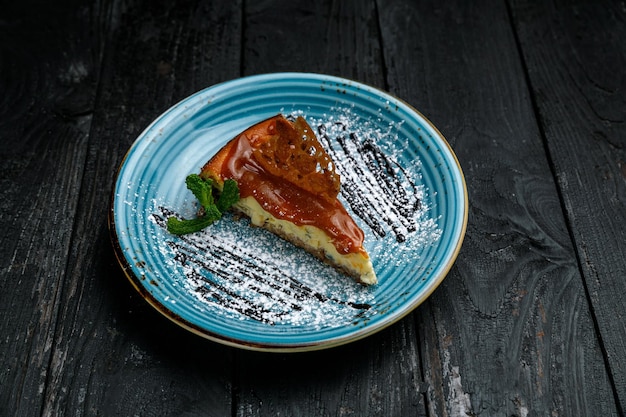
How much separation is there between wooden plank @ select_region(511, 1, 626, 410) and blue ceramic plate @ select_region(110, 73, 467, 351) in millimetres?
461

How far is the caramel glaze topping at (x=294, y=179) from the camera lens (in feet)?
6.92

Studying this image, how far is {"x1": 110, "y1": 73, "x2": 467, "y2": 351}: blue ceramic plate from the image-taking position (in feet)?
6.34

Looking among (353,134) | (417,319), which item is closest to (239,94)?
(353,134)

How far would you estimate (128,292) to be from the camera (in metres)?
2.12

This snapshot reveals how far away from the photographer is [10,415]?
1904 mm

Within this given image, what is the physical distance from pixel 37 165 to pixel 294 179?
0.91 meters

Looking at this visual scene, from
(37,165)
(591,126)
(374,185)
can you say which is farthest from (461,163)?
(37,165)

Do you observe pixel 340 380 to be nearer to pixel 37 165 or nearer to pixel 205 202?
pixel 205 202

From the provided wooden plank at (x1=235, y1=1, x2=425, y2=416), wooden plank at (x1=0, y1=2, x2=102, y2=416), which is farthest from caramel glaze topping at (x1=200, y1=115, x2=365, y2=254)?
wooden plank at (x1=0, y1=2, x2=102, y2=416)

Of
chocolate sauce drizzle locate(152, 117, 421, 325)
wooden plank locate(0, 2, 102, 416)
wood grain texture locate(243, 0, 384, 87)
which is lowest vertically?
wooden plank locate(0, 2, 102, 416)

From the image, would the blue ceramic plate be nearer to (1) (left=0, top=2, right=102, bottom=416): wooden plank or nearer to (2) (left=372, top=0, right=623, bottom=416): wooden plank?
(2) (left=372, top=0, right=623, bottom=416): wooden plank

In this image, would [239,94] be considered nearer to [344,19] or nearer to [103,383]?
[344,19]

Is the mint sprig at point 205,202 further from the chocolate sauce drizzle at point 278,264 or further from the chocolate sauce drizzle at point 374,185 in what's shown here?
the chocolate sauce drizzle at point 374,185

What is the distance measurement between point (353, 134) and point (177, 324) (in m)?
0.90
